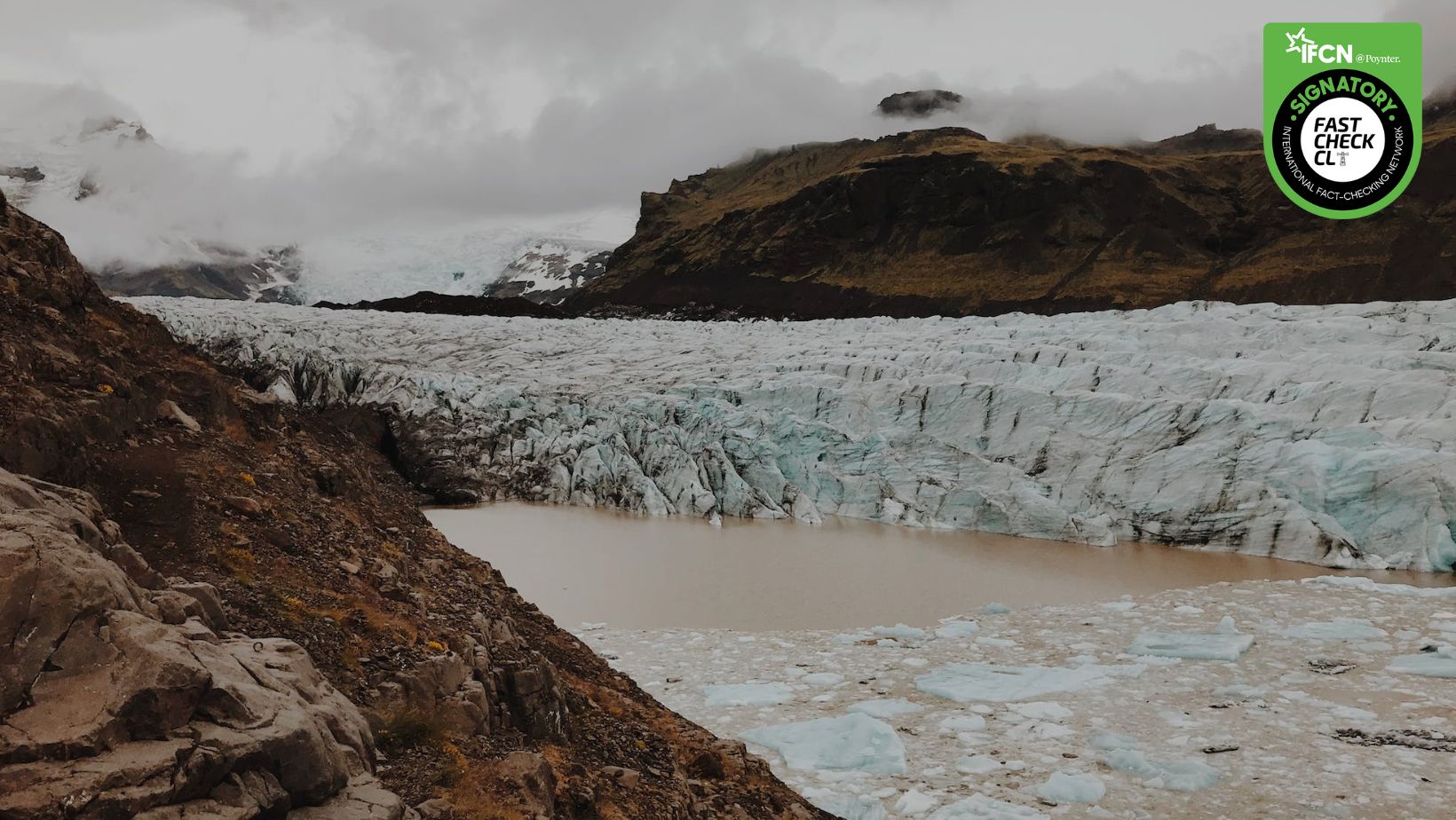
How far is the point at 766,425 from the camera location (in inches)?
797

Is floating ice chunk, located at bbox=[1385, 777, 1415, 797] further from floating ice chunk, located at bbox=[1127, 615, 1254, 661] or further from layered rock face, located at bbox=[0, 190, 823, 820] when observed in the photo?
layered rock face, located at bbox=[0, 190, 823, 820]

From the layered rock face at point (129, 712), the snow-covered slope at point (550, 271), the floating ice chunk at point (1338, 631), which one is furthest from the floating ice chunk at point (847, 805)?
the snow-covered slope at point (550, 271)

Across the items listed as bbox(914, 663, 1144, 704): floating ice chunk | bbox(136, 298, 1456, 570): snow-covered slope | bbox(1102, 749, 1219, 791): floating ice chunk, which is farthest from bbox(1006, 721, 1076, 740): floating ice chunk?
bbox(136, 298, 1456, 570): snow-covered slope

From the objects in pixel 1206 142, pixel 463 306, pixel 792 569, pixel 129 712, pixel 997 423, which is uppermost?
pixel 1206 142

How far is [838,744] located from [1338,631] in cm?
620

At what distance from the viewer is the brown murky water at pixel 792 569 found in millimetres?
11531

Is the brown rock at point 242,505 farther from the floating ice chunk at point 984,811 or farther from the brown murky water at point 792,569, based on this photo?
the brown murky water at point 792,569

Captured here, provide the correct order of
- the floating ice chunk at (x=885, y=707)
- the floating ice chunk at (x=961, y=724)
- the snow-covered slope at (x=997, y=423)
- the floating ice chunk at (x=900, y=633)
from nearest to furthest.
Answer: the floating ice chunk at (x=961, y=724) → the floating ice chunk at (x=885, y=707) → the floating ice chunk at (x=900, y=633) → the snow-covered slope at (x=997, y=423)

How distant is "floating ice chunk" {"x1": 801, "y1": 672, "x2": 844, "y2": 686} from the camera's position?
8.20m

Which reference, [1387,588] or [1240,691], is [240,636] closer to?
[1240,691]

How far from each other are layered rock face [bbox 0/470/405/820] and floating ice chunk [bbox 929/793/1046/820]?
3765 mm

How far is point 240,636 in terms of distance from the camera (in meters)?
3.42

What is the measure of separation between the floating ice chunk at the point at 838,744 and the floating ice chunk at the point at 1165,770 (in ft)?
4.86

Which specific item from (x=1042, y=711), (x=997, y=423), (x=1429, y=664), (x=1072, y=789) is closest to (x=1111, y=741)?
(x=1042, y=711)
